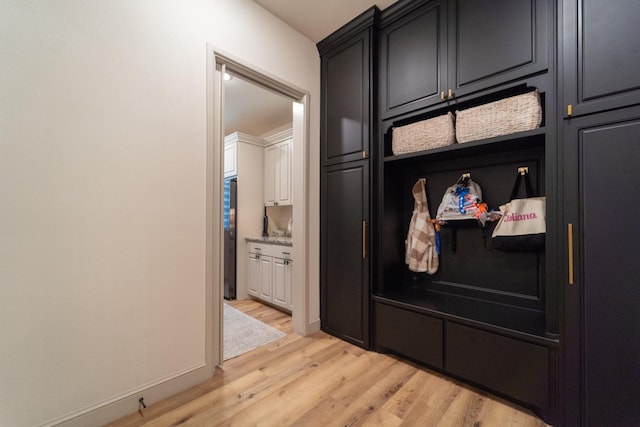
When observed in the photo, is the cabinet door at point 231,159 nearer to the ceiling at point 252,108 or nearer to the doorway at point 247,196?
the doorway at point 247,196

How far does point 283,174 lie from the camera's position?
3984 millimetres

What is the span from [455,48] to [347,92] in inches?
37.0

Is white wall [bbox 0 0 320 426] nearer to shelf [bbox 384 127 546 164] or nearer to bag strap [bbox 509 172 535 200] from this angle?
shelf [bbox 384 127 546 164]

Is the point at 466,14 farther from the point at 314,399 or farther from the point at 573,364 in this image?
the point at 314,399

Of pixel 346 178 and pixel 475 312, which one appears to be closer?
pixel 475 312

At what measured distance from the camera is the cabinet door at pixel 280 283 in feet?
10.9

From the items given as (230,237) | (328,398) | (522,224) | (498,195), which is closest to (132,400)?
(328,398)

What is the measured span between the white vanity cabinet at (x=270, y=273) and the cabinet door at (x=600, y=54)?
2.68m

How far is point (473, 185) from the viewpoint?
215cm

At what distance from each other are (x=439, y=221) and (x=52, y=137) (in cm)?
259

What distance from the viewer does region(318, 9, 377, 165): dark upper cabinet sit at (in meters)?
2.39

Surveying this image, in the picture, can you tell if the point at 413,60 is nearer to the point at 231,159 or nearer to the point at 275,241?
the point at 275,241

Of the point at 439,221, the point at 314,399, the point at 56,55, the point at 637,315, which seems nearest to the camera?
the point at 637,315

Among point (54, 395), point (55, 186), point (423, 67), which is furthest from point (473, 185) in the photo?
point (54, 395)
